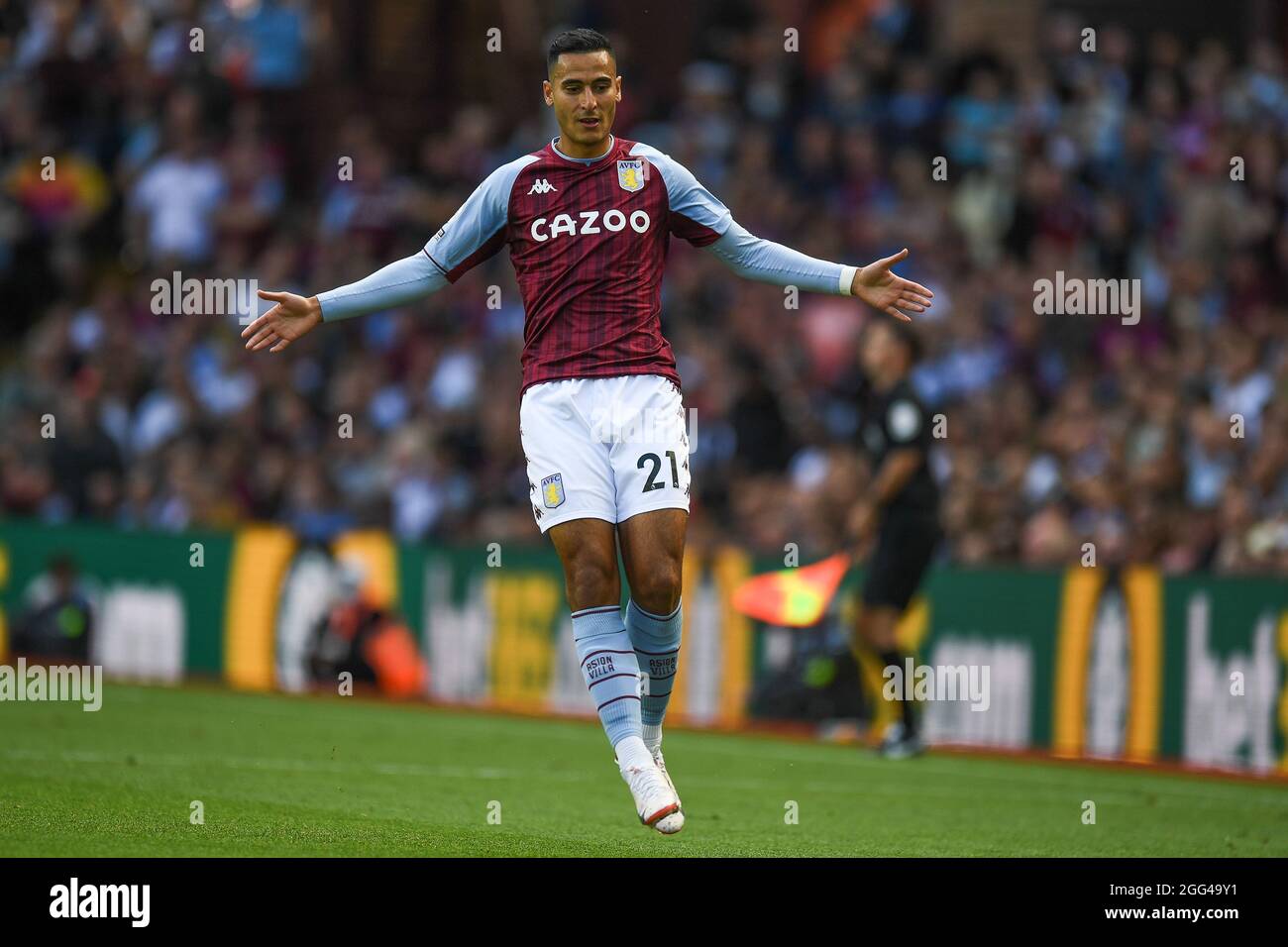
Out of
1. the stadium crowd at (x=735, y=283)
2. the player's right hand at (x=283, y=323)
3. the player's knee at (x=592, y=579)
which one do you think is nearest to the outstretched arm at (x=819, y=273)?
the player's knee at (x=592, y=579)

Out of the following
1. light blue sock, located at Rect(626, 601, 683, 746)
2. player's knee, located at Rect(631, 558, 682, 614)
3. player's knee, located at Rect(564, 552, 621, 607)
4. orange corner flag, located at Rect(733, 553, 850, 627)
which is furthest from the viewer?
orange corner flag, located at Rect(733, 553, 850, 627)

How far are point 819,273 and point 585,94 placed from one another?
1138mm

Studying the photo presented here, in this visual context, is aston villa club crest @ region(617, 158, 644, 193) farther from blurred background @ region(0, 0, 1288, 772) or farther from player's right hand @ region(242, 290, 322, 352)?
blurred background @ region(0, 0, 1288, 772)

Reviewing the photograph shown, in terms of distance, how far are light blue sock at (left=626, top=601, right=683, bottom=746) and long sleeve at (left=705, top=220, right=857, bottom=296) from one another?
1.36m

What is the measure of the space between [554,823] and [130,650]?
415 inches

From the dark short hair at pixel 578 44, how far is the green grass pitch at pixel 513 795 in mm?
2986

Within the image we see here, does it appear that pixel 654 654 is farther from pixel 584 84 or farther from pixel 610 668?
pixel 584 84

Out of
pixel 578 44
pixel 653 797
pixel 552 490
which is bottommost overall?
pixel 653 797

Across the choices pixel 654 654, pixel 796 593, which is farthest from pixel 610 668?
pixel 796 593

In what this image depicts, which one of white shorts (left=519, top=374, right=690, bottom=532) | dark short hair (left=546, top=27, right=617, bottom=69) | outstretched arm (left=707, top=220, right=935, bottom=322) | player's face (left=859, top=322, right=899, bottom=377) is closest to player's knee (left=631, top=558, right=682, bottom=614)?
white shorts (left=519, top=374, right=690, bottom=532)

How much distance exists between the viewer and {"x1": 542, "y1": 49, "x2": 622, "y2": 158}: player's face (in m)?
7.89

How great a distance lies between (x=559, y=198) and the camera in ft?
26.3

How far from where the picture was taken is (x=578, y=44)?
311 inches

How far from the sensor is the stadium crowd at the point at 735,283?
50.1ft
